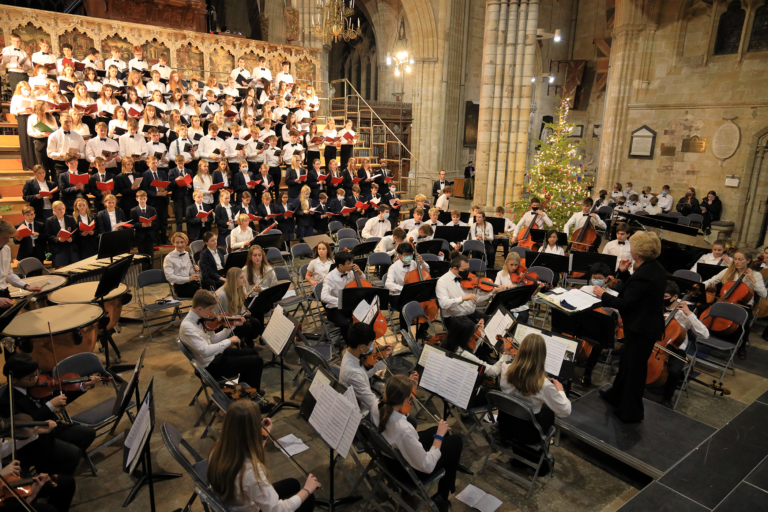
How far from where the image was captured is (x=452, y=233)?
9742mm

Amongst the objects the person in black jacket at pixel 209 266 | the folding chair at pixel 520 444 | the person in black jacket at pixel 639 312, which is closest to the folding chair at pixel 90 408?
the person in black jacket at pixel 209 266

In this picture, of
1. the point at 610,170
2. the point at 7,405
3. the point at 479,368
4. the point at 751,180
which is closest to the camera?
the point at 7,405

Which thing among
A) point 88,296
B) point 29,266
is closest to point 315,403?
point 88,296

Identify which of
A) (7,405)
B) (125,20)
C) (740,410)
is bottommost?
(740,410)

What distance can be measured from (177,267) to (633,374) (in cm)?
646

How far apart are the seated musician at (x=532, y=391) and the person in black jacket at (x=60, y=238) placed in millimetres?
7935

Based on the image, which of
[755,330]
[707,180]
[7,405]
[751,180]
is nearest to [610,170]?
[707,180]

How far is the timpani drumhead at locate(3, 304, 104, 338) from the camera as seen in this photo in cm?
507

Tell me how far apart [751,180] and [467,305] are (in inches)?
586

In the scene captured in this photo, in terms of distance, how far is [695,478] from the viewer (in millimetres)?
4586

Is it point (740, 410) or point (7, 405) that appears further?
point (740, 410)

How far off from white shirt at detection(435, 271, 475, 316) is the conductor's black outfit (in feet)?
6.73

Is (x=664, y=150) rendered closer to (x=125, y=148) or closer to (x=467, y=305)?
(x=467, y=305)

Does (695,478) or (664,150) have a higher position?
(664,150)
